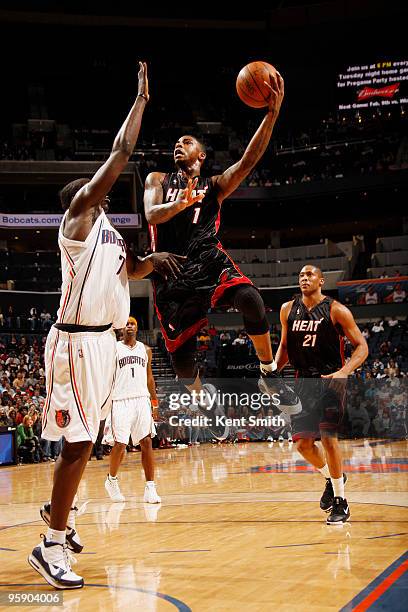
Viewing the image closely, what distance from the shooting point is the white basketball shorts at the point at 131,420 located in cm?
934

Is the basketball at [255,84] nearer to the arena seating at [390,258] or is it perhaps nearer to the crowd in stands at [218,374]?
the crowd in stands at [218,374]

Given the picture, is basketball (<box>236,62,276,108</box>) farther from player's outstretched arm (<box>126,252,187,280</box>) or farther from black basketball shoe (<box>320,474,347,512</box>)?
black basketball shoe (<box>320,474,347,512</box>)

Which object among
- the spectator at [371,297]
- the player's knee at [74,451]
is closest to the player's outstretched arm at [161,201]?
the player's knee at [74,451]

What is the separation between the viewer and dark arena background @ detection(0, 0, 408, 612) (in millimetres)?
13969

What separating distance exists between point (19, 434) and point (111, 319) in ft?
36.3

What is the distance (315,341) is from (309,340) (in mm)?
62

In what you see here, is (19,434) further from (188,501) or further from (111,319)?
(111,319)

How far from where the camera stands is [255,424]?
19.5 metres

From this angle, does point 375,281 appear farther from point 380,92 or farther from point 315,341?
point 315,341

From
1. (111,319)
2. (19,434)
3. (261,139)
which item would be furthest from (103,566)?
(19,434)

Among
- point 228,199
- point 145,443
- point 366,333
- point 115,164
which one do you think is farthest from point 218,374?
point 115,164

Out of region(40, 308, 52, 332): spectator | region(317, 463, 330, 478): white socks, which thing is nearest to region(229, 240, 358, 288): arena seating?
region(40, 308, 52, 332): spectator

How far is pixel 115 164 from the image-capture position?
478 centimetres

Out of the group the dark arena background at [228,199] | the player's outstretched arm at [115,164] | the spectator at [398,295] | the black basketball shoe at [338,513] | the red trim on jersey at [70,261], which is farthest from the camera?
the spectator at [398,295]
